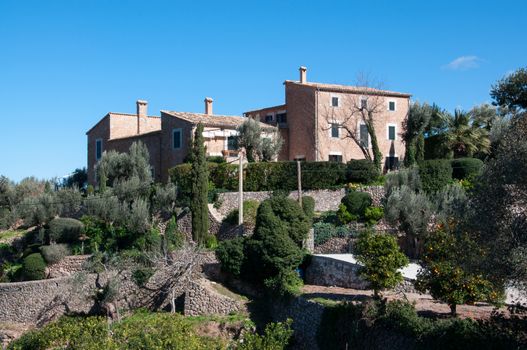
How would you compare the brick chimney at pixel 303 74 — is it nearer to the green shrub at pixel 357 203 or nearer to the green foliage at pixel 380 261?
the green shrub at pixel 357 203

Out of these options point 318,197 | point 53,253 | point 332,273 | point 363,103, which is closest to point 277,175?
point 318,197

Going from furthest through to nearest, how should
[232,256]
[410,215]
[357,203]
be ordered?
[357,203] → [410,215] → [232,256]

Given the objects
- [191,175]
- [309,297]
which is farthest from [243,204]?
[309,297]

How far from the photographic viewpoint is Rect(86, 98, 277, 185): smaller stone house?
138 ft

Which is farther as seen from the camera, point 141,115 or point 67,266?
point 141,115

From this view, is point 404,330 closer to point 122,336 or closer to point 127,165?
point 122,336

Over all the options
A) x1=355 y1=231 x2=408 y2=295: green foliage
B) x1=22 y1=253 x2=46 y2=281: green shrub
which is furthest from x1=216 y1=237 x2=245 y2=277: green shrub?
x1=22 y1=253 x2=46 y2=281: green shrub

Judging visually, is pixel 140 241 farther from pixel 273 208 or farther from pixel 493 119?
pixel 493 119

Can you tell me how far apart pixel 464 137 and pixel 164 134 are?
20.5 meters

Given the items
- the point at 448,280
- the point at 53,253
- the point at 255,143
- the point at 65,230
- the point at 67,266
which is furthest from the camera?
the point at 255,143

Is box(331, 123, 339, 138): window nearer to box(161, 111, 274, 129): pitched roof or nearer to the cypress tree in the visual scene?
box(161, 111, 274, 129): pitched roof

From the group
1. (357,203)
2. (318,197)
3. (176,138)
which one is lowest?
(357,203)

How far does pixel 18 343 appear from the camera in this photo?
26.3 m

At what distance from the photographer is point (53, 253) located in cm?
3294
